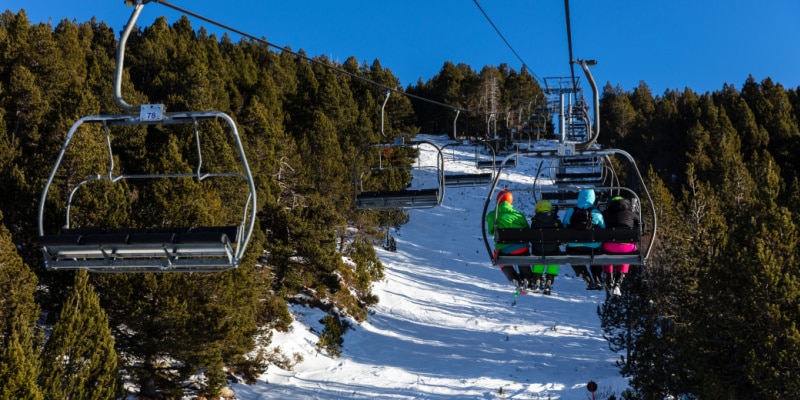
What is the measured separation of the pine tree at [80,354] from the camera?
13922 millimetres

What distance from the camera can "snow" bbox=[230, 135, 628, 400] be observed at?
78.0 feet

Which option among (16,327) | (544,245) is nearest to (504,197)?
(544,245)

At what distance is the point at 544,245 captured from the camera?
26.0 feet

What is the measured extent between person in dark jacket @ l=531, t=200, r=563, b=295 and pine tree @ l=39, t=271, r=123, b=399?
422 inches

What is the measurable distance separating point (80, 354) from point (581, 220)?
12249 mm

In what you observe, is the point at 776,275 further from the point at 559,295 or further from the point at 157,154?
the point at 559,295

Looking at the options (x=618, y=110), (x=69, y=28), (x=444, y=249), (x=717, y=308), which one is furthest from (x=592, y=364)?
(x=618, y=110)

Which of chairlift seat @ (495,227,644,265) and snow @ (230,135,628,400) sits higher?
chairlift seat @ (495,227,644,265)

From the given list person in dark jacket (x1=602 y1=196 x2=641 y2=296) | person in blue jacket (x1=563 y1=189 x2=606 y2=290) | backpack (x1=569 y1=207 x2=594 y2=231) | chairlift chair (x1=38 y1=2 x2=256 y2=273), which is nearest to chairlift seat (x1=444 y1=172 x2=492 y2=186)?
person in blue jacket (x1=563 y1=189 x2=606 y2=290)

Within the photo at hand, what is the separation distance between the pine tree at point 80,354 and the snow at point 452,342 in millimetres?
7457

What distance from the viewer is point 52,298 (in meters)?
17.3

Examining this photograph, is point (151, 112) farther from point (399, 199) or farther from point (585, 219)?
point (399, 199)

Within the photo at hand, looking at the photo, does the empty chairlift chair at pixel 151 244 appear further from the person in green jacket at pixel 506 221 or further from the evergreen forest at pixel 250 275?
the evergreen forest at pixel 250 275

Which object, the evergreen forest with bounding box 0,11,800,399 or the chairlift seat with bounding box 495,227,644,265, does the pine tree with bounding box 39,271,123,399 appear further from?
the chairlift seat with bounding box 495,227,644,265
